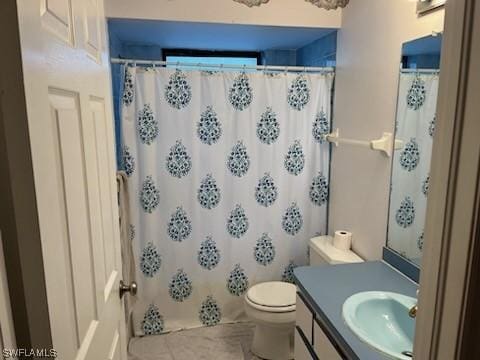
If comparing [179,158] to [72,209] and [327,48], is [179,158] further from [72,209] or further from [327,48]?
[72,209]

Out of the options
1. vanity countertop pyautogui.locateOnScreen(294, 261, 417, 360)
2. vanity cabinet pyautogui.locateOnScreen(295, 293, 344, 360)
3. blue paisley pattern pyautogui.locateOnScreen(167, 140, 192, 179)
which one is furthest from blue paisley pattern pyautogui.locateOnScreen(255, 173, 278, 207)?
vanity cabinet pyautogui.locateOnScreen(295, 293, 344, 360)

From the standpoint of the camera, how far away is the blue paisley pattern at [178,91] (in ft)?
7.56

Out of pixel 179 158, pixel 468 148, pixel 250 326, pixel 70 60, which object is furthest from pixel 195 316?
pixel 468 148

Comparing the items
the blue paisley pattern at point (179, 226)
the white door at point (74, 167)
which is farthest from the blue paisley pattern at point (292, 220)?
the white door at point (74, 167)

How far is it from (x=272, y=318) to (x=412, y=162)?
120 cm

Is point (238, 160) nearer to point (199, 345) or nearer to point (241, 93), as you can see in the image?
point (241, 93)

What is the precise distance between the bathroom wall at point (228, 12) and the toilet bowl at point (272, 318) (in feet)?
5.70

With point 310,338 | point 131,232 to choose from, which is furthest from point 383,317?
point 131,232

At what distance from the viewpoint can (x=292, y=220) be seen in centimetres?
263

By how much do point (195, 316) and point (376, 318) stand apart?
1545mm

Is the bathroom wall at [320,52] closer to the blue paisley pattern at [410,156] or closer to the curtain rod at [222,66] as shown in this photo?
the curtain rod at [222,66]

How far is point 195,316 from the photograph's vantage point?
2664 mm

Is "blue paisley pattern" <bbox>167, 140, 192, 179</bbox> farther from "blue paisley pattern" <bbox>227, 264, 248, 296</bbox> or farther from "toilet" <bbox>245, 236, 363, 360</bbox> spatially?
"toilet" <bbox>245, 236, 363, 360</bbox>

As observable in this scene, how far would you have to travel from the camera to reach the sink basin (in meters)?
1.37
